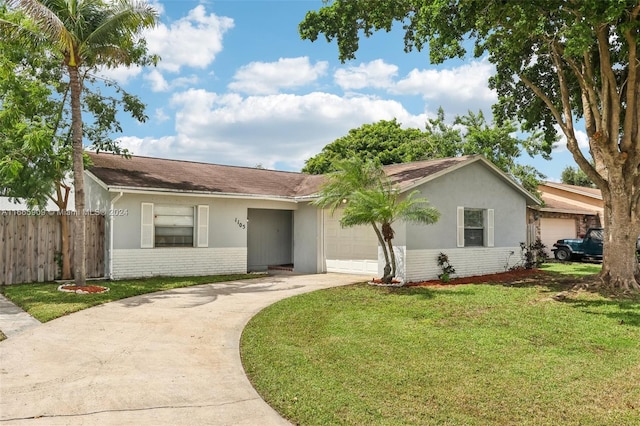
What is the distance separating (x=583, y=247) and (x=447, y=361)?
63.3ft

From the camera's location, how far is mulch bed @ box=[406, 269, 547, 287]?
13844mm

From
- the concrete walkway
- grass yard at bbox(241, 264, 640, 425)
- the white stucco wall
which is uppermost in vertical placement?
the white stucco wall

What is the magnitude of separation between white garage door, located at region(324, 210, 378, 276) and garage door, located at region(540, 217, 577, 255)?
13101 mm

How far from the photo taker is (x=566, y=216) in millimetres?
26031

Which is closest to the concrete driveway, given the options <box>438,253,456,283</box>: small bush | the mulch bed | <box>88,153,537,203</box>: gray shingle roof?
<box>88,153,537,203</box>: gray shingle roof

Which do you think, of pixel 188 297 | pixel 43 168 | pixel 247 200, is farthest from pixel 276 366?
pixel 247 200

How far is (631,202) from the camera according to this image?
40.5 feet

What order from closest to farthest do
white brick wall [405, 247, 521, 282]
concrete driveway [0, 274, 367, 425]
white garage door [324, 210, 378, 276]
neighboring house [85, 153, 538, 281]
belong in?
concrete driveway [0, 274, 367, 425]
neighboring house [85, 153, 538, 281]
white brick wall [405, 247, 521, 282]
white garage door [324, 210, 378, 276]

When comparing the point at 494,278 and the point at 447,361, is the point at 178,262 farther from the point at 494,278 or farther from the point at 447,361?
the point at 447,361

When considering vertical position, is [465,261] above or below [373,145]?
below

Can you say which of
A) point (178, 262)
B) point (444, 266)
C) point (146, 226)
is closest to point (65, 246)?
point (146, 226)

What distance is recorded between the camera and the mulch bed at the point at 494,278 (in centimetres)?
1384

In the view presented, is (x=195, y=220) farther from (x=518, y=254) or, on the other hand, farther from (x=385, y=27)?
(x=518, y=254)

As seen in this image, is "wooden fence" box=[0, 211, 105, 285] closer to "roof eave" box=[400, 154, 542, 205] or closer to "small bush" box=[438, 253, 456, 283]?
"roof eave" box=[400, 154, 542, 205]
